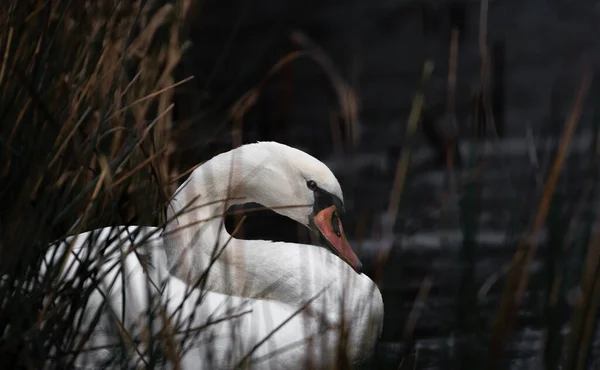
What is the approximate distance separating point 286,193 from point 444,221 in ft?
6.35

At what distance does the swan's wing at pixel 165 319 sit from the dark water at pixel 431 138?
261 mm

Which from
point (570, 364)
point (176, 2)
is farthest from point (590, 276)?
point (176, 2)

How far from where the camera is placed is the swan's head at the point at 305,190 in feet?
13.5

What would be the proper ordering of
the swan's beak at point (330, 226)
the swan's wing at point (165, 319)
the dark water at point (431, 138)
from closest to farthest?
the dark water at point (431, 138) → the swan's wing at point (165, 319) → the swan's beak at point (330, 226)

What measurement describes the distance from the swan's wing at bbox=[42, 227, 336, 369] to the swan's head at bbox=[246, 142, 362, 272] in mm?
302

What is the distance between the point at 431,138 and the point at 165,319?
605 mm

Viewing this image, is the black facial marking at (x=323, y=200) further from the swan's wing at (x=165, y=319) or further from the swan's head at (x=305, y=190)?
the swan's wing at (x=165, y=319)

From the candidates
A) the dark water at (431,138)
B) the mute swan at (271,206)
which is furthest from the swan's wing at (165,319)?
the dark water at (431,138)

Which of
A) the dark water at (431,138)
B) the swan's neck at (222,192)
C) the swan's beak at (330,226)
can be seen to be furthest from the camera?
the swan's beak at (330,226)

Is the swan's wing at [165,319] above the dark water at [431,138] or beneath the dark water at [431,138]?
beneath

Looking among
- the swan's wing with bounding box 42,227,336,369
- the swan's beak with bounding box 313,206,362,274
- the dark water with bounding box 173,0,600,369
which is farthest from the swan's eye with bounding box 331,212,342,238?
the swan's wing with bounding box 42,227,336,369

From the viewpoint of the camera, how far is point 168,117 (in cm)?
469

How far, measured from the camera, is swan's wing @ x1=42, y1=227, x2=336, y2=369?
2500mm

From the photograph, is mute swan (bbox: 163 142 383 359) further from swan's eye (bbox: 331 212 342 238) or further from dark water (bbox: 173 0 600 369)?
dark water (bbox: 173 0 600 369)
